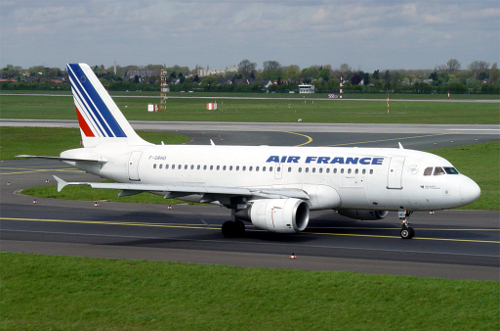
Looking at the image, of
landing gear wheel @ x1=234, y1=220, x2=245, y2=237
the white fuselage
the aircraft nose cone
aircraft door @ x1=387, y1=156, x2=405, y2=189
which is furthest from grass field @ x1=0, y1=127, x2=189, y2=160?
the aircraft nose cone

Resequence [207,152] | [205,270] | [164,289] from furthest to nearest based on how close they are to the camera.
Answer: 1. [207,152]
2. [205,270]
3. [164,289]

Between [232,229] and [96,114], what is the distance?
12300 mm

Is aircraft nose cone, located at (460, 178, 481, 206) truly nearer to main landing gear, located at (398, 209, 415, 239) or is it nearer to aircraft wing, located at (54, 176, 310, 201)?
main landing gear, located at (398, 209, 415, 239)

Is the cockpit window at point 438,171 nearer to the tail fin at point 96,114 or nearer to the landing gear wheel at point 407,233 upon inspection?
the landing gear wheel at point 407,233

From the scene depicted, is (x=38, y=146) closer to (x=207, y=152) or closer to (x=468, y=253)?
(x=207, y=152)

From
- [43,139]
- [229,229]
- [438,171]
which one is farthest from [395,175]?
[43,139]

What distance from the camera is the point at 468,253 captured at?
28.4m

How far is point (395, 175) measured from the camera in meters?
31.7

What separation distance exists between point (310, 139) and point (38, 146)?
33.0 metres

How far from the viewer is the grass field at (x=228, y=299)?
742 inches

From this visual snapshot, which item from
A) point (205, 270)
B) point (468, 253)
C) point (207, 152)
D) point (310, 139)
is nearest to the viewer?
point (205, 270)

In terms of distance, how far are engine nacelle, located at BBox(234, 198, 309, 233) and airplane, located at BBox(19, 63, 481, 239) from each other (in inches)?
1.8

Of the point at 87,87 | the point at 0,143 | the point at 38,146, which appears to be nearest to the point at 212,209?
the point at 87,87

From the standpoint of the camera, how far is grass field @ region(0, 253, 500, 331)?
18844 mm
